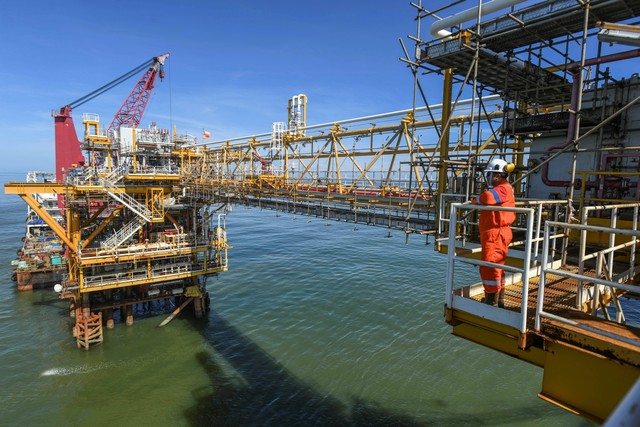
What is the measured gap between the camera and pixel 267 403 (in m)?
13.7

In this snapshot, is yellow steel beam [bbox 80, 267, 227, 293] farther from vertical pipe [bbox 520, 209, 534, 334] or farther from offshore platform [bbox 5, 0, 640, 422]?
vertical pipe [bbox 520, 209, 534, 334]

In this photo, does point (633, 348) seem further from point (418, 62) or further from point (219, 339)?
point (219, 339)

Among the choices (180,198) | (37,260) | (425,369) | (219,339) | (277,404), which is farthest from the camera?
(37,260)

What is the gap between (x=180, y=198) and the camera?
24.5 m

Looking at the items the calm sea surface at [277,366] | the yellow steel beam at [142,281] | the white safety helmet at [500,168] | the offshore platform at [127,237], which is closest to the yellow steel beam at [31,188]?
the offshore platform at [127,237]

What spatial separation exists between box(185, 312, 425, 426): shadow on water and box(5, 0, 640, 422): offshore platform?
643 centimetres

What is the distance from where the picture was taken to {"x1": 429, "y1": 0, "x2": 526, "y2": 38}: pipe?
9.50 metres

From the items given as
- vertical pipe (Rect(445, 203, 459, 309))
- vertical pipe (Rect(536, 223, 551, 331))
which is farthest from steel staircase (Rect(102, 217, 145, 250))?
vertical pipe (Rect(536, 223, 551, 331))

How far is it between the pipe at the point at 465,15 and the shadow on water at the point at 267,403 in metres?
13.2

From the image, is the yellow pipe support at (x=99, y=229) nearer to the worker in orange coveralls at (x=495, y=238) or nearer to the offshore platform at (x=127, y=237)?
the offshore platform at (x=127, y=237)

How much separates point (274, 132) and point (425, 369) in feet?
47.9

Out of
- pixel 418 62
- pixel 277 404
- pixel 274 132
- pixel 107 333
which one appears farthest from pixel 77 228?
pixel 418 62

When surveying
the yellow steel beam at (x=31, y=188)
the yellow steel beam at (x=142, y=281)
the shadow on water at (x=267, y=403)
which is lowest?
the shadow on water at (x=267, y=403)

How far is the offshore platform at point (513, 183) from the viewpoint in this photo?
13.7 ft
